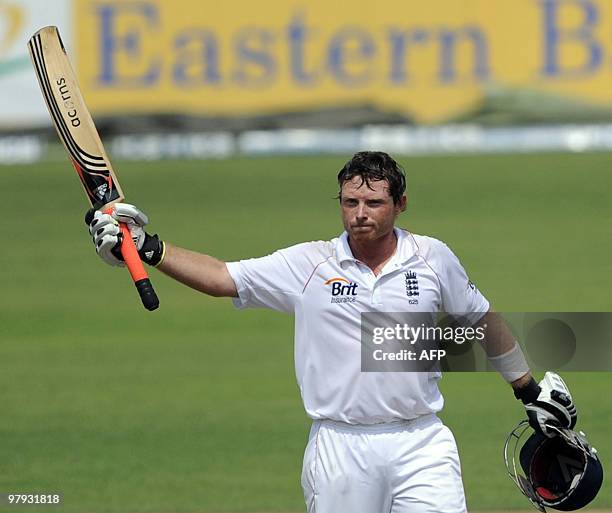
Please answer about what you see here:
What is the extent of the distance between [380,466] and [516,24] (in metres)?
15.7

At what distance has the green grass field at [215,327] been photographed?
8.85 meters

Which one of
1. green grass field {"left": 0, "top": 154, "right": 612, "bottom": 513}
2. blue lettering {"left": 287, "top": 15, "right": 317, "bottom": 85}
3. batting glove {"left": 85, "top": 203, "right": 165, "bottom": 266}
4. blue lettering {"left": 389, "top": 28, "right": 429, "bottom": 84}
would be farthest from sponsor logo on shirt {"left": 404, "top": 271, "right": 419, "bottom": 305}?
blue lettering {"left": 389, "top": 28, "right": 429, "bottom": 84}

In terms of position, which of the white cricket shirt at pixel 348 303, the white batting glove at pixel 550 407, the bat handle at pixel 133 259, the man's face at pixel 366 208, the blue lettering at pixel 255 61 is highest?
the blue lettering at pixel 255 61

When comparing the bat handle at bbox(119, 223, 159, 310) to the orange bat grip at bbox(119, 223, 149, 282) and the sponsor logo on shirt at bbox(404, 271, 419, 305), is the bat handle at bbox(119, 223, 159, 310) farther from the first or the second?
the sponsor logo on shirt at bbox(404, 271, 419, 305)

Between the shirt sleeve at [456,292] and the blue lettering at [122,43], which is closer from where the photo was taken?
the shirt sleeve at [456,292]

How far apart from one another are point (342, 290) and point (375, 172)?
0.43m

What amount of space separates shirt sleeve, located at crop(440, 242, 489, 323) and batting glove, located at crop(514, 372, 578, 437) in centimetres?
37

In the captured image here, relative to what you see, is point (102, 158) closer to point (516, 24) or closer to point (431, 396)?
point (431, 396)

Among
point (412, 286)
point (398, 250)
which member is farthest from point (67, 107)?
point (412, 286)

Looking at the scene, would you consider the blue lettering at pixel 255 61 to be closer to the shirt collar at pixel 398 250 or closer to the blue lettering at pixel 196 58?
the blue lettering at pixel 196 58

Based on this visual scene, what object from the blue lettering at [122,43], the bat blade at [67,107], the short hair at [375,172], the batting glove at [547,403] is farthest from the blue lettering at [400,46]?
the short hair at [375,172]

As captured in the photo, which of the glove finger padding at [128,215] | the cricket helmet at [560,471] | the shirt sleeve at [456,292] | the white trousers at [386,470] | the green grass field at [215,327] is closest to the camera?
the white trousers at [386,470]

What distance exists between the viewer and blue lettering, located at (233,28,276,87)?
20.0m

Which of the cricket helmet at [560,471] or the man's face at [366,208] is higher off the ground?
the man's face at [366,208]
